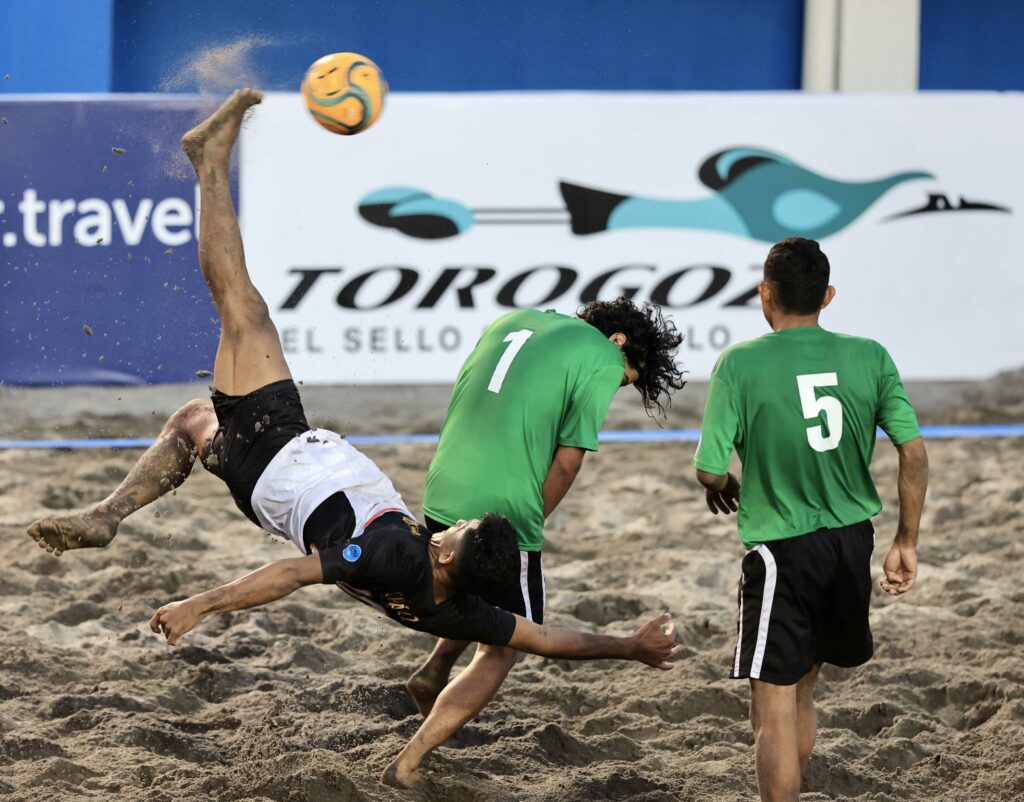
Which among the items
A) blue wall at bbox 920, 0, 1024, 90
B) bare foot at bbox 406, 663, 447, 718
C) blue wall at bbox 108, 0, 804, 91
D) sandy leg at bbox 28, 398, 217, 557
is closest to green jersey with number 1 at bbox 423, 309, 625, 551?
bare foot at bbox 406, 663, 447, 718

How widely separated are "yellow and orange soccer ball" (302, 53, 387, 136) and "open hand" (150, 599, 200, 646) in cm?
179

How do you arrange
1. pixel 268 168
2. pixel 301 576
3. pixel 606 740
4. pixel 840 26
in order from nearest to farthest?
1. pixel 301 576
2. pixel 606 740
3. pixel 268 168
4. pixel 840 26

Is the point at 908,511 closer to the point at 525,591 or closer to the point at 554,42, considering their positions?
the point at 525,591

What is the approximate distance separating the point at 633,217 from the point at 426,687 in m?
4.09

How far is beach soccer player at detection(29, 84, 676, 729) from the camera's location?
373cm

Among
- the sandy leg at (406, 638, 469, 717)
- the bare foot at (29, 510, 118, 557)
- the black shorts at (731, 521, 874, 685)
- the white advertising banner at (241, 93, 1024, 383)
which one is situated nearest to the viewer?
the black shorts at (731, 521, 874, 685)

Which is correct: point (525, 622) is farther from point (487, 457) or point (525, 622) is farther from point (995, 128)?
point (995, 128)

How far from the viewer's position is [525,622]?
3.91 metres

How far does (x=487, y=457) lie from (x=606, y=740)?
1133 mm

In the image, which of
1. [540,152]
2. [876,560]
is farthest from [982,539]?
[540,152]

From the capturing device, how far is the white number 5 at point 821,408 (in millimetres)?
3709

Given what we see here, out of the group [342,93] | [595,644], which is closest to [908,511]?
[595,644]

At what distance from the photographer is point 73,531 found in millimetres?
4227

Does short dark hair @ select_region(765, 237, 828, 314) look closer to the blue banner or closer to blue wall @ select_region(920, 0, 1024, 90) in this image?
the blue banner
